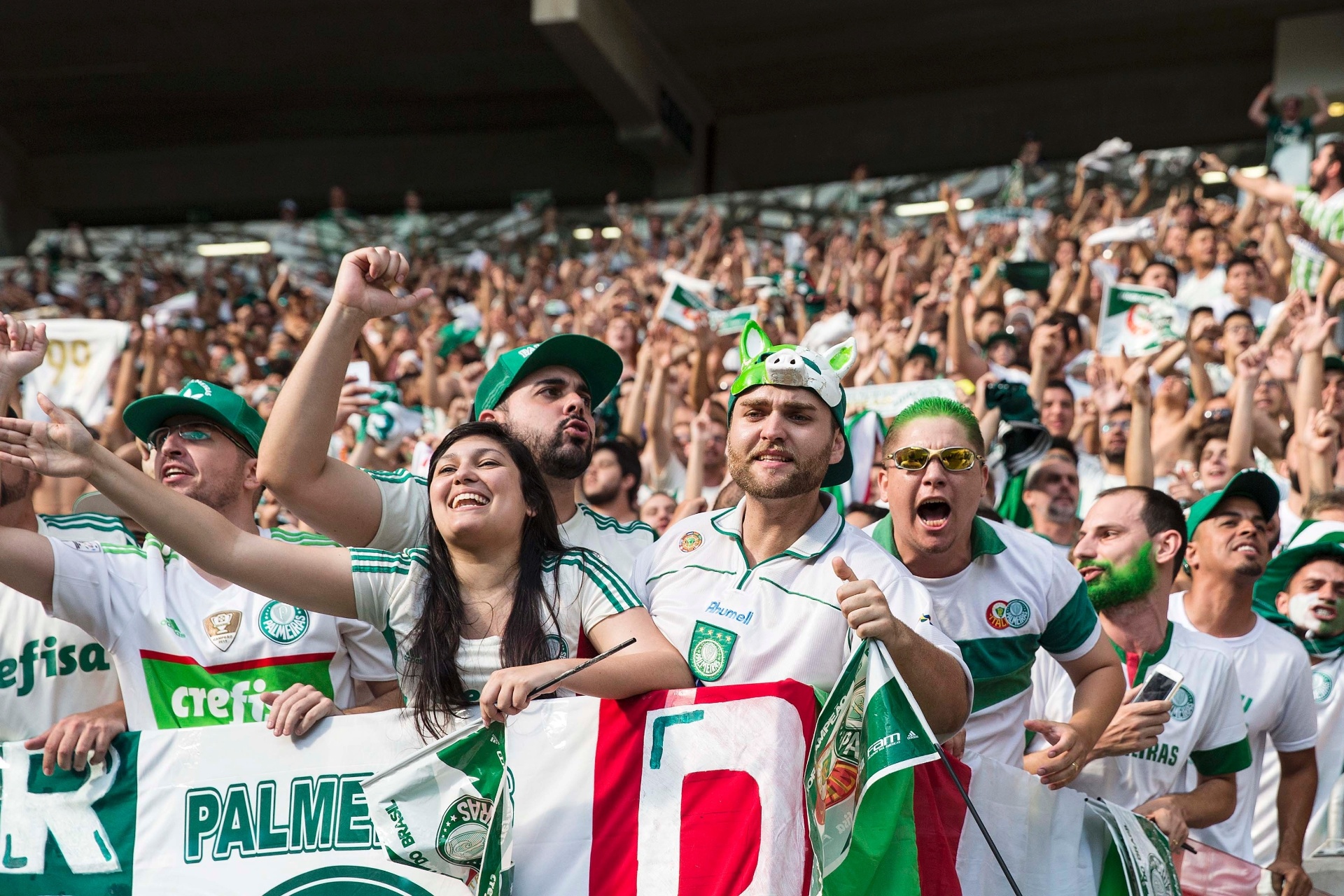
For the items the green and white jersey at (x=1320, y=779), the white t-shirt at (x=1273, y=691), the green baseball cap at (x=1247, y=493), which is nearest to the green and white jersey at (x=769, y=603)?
the white t-shirt at (x=1273, y=691)

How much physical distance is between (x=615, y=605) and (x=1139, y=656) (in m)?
2.00

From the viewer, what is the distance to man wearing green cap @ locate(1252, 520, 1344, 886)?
17.6ft

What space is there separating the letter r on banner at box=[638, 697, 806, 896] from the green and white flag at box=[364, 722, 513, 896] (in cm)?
33

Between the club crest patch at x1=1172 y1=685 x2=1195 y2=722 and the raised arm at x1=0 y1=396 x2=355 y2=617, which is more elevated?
the raised arm at x1=0 y1=396 x2=355 y2=617

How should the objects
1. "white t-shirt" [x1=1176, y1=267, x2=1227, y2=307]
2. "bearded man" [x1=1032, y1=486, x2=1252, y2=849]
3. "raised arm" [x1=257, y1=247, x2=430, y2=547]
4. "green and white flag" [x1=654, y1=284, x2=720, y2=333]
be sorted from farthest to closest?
"white t-shirt" [x1=1176, y1=267, x2=1227, y2=307]
"green and white flag" [x1=654, y1=284, x2=720, y2=333]
"bearded man" [x1=1032, y1=486, x2=1252, y2=849]
"raised arm" [x1=257, y1=247, x2=430, y2=547]

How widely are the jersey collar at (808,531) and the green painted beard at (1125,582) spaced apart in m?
1.33

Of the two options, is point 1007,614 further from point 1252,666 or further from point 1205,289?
point 1205,289

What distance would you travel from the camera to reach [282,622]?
404 cm

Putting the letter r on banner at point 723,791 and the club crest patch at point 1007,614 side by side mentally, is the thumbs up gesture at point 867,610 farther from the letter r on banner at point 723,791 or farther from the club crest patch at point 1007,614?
the club crest patch at point 1007,614

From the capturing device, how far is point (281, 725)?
3.78m

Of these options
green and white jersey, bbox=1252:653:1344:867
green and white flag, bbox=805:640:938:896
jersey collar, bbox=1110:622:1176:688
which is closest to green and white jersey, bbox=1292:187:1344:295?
green and white jersey, bbox=1252:653:1344:867

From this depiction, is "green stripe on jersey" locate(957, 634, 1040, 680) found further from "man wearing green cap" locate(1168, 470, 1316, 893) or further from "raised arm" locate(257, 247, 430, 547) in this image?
"raised arm" locate(257, 247, 430, 547)

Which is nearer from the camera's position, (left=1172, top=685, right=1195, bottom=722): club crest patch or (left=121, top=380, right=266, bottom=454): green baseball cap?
(left=121, top=380, right=266, bottom=454): green baseball cap

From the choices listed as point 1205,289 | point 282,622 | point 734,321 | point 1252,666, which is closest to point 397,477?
point 282,622
